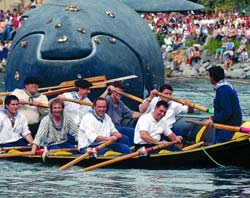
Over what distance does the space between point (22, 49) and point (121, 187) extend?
→ 19.1 feet

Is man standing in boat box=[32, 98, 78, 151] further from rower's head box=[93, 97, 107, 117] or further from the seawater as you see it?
rower's head box=[93, 97, 107, 117]

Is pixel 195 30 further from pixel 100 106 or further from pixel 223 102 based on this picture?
pixel 223 102

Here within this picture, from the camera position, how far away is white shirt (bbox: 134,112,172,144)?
829 inches

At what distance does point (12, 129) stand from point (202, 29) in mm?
31779

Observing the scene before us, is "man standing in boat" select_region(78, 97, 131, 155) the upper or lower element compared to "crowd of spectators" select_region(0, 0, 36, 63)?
lower

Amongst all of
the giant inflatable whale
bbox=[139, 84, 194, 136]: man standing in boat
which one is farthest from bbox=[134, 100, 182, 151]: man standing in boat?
the giant inflatable whale

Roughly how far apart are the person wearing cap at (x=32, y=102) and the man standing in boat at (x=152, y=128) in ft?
7.89

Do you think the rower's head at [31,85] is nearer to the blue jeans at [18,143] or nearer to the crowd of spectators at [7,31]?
the blue jeans at [18,143]

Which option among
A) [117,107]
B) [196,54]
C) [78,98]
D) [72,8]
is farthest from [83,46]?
[196,54]

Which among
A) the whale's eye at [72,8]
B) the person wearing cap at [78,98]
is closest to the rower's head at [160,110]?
the person wearing cap at [78,98]

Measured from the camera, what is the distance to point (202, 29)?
53.4m

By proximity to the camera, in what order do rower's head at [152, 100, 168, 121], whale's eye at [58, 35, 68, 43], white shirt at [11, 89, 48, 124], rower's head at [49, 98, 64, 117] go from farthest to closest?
whale's eye at [58, 35, 68, 43] → white shirt at [11, 89, 48, 124] → rower's head at [49, 98, 64, 117] → rower's head at [152, 100, 168, 121]

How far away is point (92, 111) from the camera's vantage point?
70.2ft

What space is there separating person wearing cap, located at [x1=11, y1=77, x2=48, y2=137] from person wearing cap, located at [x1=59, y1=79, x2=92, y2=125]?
0.41 metres
